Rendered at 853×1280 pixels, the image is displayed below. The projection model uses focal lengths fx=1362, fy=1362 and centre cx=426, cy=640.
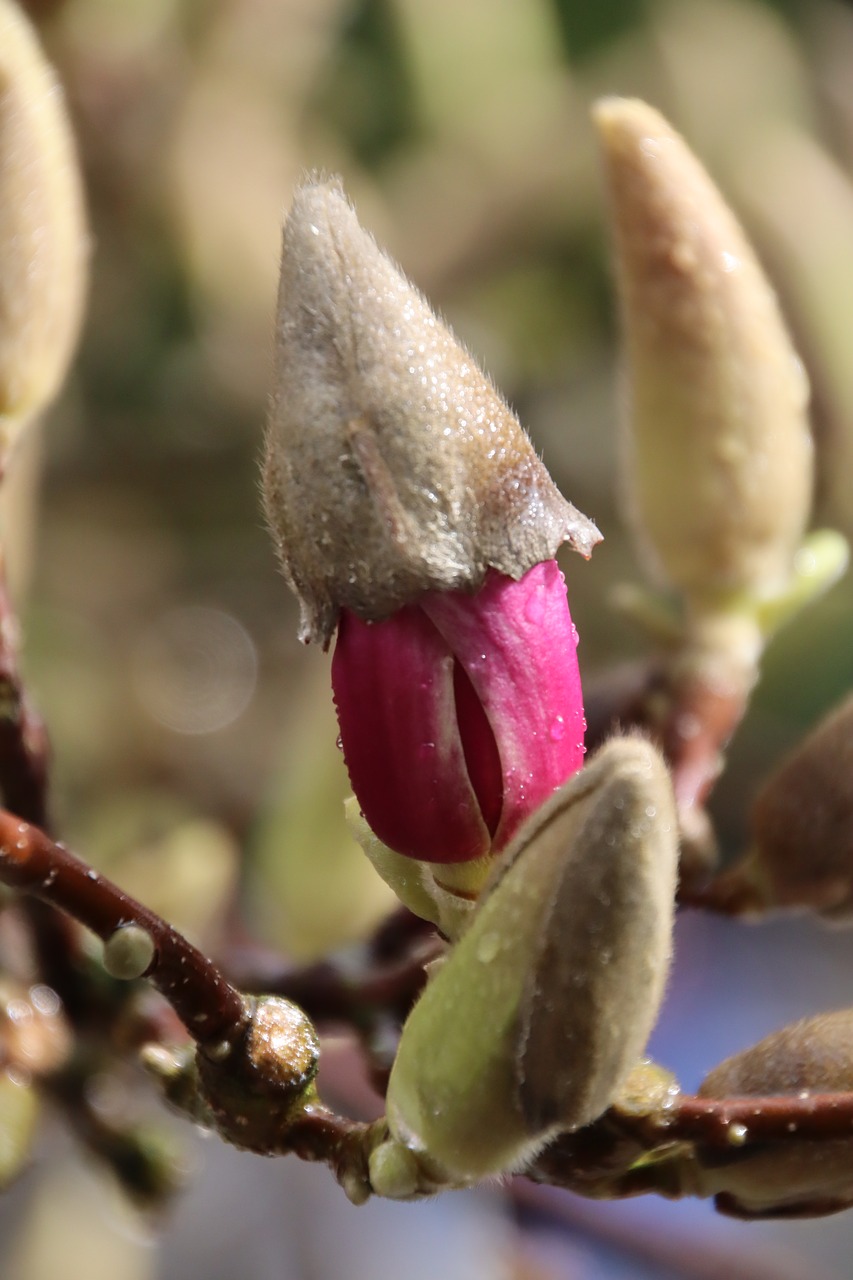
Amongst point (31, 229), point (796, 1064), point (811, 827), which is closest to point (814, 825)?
point (811, 827)

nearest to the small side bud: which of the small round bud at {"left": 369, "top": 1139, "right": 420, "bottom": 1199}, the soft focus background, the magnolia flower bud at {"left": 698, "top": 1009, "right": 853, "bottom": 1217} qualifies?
the magnolia flower bud at {"left": 698, "top": 1009, "right": 853, "bottom": 1217}

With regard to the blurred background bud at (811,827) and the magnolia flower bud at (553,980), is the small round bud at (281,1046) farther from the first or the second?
the blurred background bud at (811,827)

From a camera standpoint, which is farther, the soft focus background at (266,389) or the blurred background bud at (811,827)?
the soft focus background at (266,389)

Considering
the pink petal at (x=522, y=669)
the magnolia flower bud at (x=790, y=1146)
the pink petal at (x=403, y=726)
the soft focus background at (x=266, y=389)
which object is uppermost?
the soft focus background at (x=266, y=389)

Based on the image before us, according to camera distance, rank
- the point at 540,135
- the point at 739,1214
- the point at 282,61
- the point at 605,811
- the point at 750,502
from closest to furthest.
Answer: the point at 605,811 → the point at 739,1214 → the point at 750,502 → the point at 282,61 → the point at 540,135

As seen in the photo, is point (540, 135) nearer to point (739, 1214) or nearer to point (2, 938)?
point (2, 938)

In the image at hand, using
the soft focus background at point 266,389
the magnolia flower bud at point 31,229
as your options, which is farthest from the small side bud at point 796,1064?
the soft focus background at point 266,389

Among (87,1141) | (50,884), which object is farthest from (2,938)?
(50,884)
